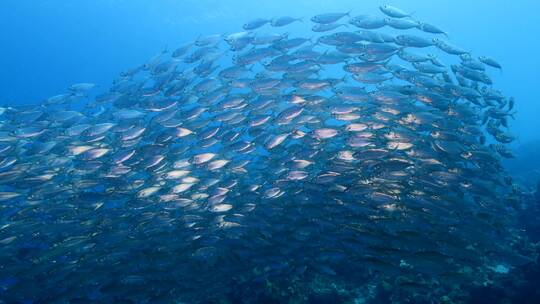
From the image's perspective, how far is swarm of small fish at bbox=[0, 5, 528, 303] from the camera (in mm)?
8469

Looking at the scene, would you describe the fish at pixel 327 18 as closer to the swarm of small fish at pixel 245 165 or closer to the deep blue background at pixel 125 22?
the swarm of small fish at pixel 245 165

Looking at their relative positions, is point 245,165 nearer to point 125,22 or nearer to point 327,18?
point 327,18

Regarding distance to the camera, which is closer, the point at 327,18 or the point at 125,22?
the point at 327,18

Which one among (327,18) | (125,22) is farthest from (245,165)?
(125,22)

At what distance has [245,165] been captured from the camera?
1003 cm

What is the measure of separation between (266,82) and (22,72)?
3267 inches

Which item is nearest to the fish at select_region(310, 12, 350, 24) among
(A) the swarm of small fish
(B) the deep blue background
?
(A) the swarm of small fish

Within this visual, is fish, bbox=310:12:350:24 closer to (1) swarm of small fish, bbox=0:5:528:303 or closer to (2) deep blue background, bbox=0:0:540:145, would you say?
(1) swarm of small fish, bbox=0:5:528:303

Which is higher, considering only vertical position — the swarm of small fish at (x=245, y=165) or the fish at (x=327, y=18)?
the fish at (x=327, y=18)

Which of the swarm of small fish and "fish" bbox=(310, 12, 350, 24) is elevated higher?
"fish" bbox=(310, 12, 350, 24)

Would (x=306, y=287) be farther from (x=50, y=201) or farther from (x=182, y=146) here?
(x=50, y=201)

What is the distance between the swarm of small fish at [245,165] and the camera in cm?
847

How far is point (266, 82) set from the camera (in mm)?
9188

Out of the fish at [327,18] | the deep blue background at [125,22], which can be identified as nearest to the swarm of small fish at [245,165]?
the fish at [327,18]
